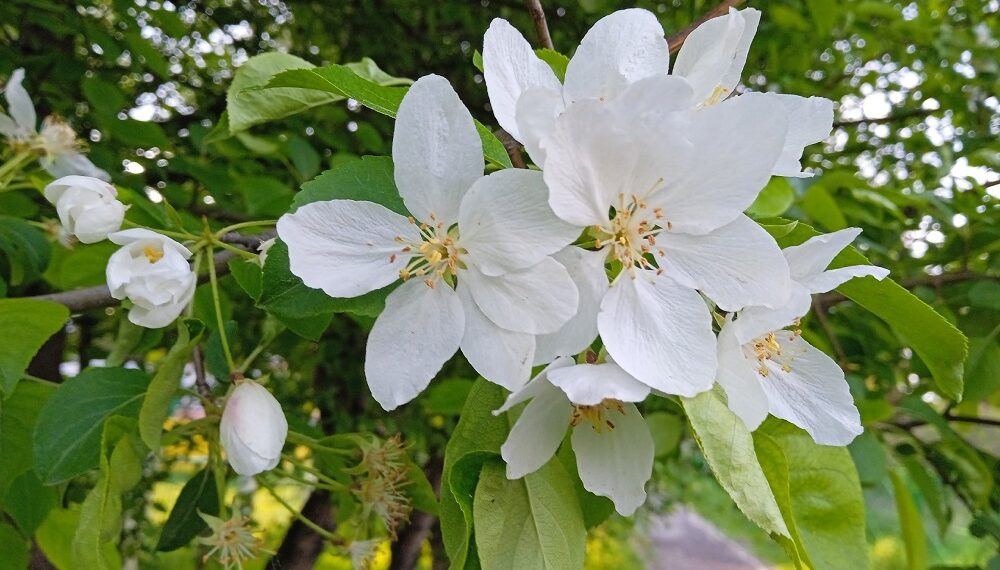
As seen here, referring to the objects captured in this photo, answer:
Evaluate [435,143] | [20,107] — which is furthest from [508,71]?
[20,107]

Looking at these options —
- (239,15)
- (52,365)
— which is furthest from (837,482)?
(239,15)

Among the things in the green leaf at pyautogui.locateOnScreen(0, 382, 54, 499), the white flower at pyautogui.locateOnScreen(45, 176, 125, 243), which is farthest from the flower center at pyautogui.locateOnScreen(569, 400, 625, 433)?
the green leaf at pyautogui.locateOnScreen(0, 382, 54, 499)

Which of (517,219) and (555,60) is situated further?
(555,60)

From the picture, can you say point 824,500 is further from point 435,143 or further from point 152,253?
point 152,253

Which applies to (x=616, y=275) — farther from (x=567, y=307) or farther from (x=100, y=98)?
(x=100, y=98)

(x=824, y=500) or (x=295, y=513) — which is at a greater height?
(x=824, y=500)

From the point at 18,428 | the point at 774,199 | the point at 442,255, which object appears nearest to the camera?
the point at 442,255
